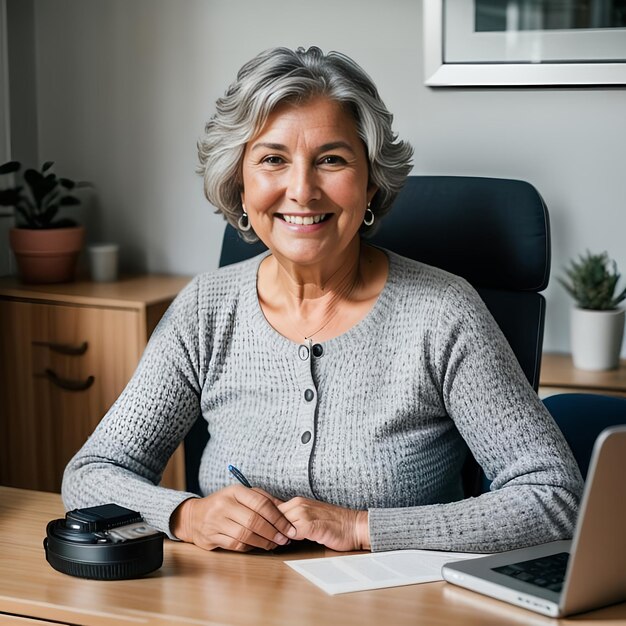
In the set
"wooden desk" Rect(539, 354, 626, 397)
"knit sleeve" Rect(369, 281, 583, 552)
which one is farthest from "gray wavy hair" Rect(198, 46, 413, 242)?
"wooden desk" Rect(539, 354, 626, 397)

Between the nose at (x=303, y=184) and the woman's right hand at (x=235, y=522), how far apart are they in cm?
Answer: 46

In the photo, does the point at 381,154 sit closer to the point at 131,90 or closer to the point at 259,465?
the point at 259,465

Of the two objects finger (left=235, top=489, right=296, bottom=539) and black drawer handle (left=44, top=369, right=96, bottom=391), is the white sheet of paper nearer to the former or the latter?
finger (left=235, top=489, right=296, bottom=539)

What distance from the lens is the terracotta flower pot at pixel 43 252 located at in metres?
2.84

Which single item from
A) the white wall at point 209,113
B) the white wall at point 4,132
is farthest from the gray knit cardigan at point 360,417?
the white wall at point 4,132

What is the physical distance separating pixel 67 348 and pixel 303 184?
1305mm

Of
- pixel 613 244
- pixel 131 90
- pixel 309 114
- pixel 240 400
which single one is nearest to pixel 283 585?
pixel 240 400

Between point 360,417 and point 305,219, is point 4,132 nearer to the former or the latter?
point 305,219

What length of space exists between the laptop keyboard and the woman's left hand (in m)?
0.22

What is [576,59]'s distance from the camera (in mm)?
2578

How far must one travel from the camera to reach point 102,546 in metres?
1.23

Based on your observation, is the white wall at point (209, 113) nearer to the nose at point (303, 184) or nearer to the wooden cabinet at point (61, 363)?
the wooden cabinet at point (61, 363)

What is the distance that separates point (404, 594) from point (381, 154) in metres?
0.75

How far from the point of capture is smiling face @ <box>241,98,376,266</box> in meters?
1.61
